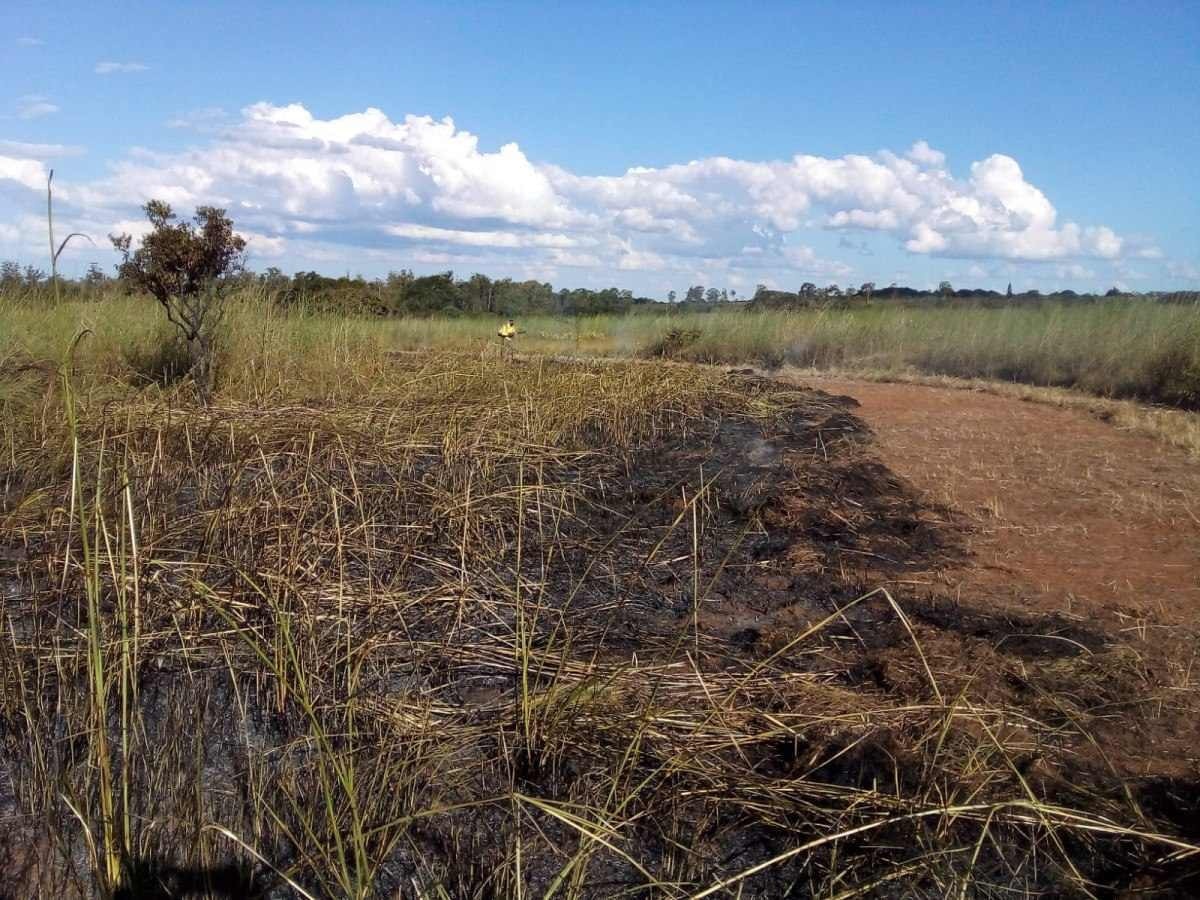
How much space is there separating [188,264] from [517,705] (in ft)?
18.9

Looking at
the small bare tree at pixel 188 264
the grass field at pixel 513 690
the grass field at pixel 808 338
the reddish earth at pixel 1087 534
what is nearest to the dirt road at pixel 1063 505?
the reddish earth at pixel 1087 534

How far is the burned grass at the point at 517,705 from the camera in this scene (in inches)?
95.1

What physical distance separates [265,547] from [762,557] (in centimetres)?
211

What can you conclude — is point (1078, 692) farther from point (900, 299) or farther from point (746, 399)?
point (900, 299)

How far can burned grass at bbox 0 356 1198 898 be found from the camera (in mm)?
2416

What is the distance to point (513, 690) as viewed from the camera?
10.5 ft

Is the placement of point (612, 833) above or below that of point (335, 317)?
below

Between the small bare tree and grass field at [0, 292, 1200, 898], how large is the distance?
1958 millimetres

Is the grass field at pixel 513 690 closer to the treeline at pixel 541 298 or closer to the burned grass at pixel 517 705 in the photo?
the burned grass at pixel 517 705

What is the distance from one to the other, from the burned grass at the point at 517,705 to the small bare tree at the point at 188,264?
2578 mm

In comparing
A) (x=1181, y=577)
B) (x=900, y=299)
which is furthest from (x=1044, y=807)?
(x=900, y=299)

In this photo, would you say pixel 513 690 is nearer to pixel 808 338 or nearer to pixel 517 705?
pixel 517 705

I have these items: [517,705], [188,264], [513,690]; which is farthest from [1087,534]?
[188,264]

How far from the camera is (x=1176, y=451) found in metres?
7.30
